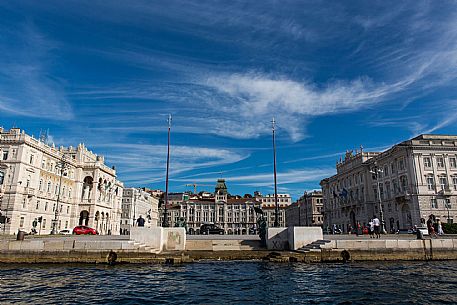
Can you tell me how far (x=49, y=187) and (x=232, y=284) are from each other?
61.6m

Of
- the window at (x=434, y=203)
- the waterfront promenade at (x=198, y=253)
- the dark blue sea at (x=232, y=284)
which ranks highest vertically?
the window at (x=434, y=203)

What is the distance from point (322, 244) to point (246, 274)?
24.9ft

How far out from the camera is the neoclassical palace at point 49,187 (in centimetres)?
5356

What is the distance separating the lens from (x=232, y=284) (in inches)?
556

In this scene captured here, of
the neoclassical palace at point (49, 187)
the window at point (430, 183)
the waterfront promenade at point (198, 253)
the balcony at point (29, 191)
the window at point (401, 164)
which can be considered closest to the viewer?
the waterfront promenade at point (198, 253)

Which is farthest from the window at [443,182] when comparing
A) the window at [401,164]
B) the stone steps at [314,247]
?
the stone steps at [314,247]

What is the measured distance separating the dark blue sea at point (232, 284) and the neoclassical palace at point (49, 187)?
37975mm

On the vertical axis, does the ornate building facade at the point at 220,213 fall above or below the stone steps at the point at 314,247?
above

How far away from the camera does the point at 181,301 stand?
1134 cm

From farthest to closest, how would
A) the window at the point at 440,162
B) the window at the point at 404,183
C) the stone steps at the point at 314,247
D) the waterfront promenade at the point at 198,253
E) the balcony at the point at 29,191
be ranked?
the window at the point at 404,183
the window at the point at 440,162
the balcony at the point at 29,191
the stone steps at the point at 314,247
the waterfront promenade at the point at 198,253

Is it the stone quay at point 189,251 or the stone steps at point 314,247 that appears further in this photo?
the stone steps at point 314,247

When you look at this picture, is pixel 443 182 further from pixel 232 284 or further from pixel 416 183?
pixel 232 284

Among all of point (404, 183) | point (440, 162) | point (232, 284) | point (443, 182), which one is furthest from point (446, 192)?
point (232, 284)

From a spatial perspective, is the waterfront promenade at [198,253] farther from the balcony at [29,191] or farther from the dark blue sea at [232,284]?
the balcony at [29,191]
